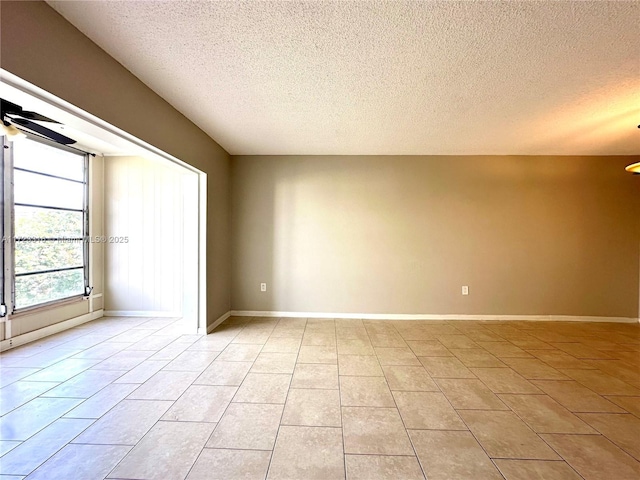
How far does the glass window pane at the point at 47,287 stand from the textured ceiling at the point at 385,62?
2.99 meters

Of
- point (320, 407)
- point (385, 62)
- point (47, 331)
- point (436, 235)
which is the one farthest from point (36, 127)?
point (436, 235)

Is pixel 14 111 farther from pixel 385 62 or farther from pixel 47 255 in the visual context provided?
pixel 47 255

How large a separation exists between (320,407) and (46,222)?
434 centimetres

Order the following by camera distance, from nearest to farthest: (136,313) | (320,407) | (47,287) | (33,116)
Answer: (33,116), (320,407), (47,287), (136,313)

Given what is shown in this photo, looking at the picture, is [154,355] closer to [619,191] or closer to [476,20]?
[476,20]

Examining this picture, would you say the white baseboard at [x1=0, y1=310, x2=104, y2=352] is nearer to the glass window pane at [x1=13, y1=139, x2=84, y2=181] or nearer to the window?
the window

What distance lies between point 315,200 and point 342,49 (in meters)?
2.66

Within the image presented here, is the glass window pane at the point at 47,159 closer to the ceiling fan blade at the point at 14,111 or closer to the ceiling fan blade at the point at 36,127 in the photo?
the ceiling fan blade at the point at 36,127

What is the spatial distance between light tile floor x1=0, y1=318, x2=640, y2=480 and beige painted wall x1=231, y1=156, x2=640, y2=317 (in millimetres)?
956

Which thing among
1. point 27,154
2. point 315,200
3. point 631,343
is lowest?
point 631,343

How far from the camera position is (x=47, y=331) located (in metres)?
3.50

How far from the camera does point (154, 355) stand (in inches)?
116

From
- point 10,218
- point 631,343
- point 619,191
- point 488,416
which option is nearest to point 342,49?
point 488,416

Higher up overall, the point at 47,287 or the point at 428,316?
the point at 47,287
